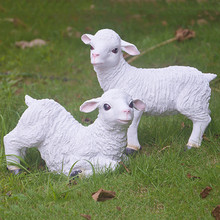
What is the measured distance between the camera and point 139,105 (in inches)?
133

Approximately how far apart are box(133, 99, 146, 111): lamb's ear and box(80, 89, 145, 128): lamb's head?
4.4 inches

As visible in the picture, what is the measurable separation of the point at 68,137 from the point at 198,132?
124 cm

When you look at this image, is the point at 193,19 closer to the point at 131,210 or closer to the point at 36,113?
the point at 36,113

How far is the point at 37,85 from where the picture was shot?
5887mm

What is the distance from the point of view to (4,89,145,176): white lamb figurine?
326 cm

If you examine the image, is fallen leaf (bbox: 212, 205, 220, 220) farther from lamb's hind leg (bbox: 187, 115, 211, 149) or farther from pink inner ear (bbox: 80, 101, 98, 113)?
pink inner ear (bbox: 80, 101, 98, 113)

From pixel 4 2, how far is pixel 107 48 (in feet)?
20.2

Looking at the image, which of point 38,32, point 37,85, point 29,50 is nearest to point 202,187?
point 37,85

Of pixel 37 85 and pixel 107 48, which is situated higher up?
pixel 107 48

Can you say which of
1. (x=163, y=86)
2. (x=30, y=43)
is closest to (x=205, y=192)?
(x=163, y=86)

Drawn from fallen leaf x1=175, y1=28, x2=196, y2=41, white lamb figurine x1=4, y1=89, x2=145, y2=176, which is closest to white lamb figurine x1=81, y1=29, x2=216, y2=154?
white lamb figurine x1=4, y1=89, x2=145, y2=176

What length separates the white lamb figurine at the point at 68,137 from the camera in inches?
128

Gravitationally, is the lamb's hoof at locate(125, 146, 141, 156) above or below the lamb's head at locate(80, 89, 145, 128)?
below

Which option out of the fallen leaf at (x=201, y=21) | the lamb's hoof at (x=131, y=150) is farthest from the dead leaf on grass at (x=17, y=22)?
the lamb's hoof at (x=131, y=150)
